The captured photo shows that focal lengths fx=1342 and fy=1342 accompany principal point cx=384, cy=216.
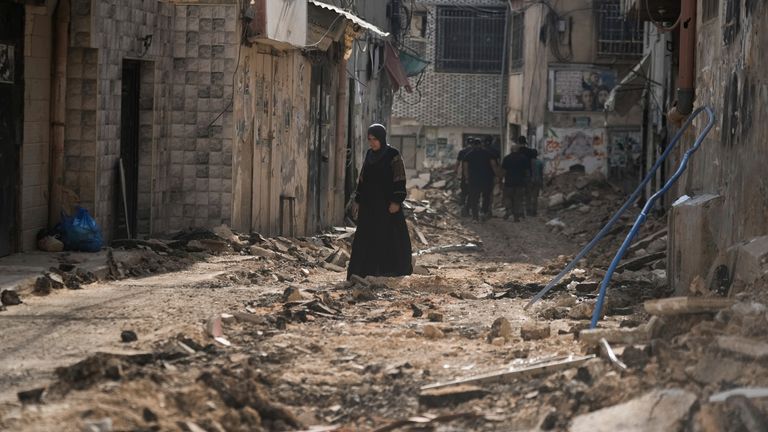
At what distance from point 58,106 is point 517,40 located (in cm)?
2700

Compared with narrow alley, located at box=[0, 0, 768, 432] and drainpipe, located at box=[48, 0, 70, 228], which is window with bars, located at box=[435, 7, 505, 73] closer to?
narrow alley, located at box=[0, 0, 768, 432]

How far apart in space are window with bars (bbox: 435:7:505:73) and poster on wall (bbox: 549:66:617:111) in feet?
32.8

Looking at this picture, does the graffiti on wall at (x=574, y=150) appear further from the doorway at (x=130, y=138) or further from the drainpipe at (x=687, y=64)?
the doorway at (x=130, y=138)

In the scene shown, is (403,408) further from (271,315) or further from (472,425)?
(271,315)

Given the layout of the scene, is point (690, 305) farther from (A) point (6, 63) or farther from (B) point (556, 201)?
(B) point (556, 201)

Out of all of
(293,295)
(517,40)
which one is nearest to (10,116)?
(293,295)

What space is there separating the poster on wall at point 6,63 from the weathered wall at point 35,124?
319 mm

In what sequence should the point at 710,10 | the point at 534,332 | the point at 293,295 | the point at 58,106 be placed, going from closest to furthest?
the point at 534,332
the point at 293,295
the point at 710,10
the point at 58,106

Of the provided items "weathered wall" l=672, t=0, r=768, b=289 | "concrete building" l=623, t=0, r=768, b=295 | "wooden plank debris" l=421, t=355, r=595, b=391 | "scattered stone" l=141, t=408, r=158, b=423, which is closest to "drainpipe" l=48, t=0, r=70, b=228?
"concrete building" l=623, t=0, r=768, b=295

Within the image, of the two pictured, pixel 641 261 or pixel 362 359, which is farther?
pixel 641 261

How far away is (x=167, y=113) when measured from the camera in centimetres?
1482

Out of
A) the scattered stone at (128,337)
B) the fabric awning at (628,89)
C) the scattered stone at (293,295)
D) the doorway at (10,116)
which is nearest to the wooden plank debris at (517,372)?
→ the scattered stone at (128,337)

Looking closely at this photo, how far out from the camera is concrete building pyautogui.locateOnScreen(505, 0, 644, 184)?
30547 mm

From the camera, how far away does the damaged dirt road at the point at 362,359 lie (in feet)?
19.5
